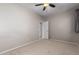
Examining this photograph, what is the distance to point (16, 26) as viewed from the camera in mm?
1832

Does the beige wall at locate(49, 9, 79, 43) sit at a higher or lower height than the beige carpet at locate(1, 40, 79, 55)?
higher

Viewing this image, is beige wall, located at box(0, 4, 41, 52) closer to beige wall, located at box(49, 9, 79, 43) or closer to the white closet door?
the white closet door

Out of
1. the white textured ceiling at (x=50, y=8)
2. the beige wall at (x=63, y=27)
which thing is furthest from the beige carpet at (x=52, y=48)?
the white textured ceiling at (x=50, y=8)

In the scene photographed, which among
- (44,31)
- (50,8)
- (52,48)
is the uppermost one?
(50,8)

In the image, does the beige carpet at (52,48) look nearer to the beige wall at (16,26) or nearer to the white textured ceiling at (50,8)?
the beige wall at (16,26)

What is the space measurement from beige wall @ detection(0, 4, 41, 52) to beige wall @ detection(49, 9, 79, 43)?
232 mm

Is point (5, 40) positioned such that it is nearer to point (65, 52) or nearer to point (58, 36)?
point (58, 36)

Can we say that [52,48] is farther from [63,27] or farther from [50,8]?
[50,8]

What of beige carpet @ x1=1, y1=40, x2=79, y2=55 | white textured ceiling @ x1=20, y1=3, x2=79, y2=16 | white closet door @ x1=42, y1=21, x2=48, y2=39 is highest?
white textured ceiling @ x1=20, y1=3, x2=79, y2=16

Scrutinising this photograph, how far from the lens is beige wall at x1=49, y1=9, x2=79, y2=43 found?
1859 mm

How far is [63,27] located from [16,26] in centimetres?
72

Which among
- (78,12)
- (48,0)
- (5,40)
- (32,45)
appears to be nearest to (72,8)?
(78,12)

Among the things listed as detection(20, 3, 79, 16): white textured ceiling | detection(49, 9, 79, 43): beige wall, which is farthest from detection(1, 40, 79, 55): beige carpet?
detection(20, 3, 79, 16): white textured ceiling

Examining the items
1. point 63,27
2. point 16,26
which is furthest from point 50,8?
point 16,26
